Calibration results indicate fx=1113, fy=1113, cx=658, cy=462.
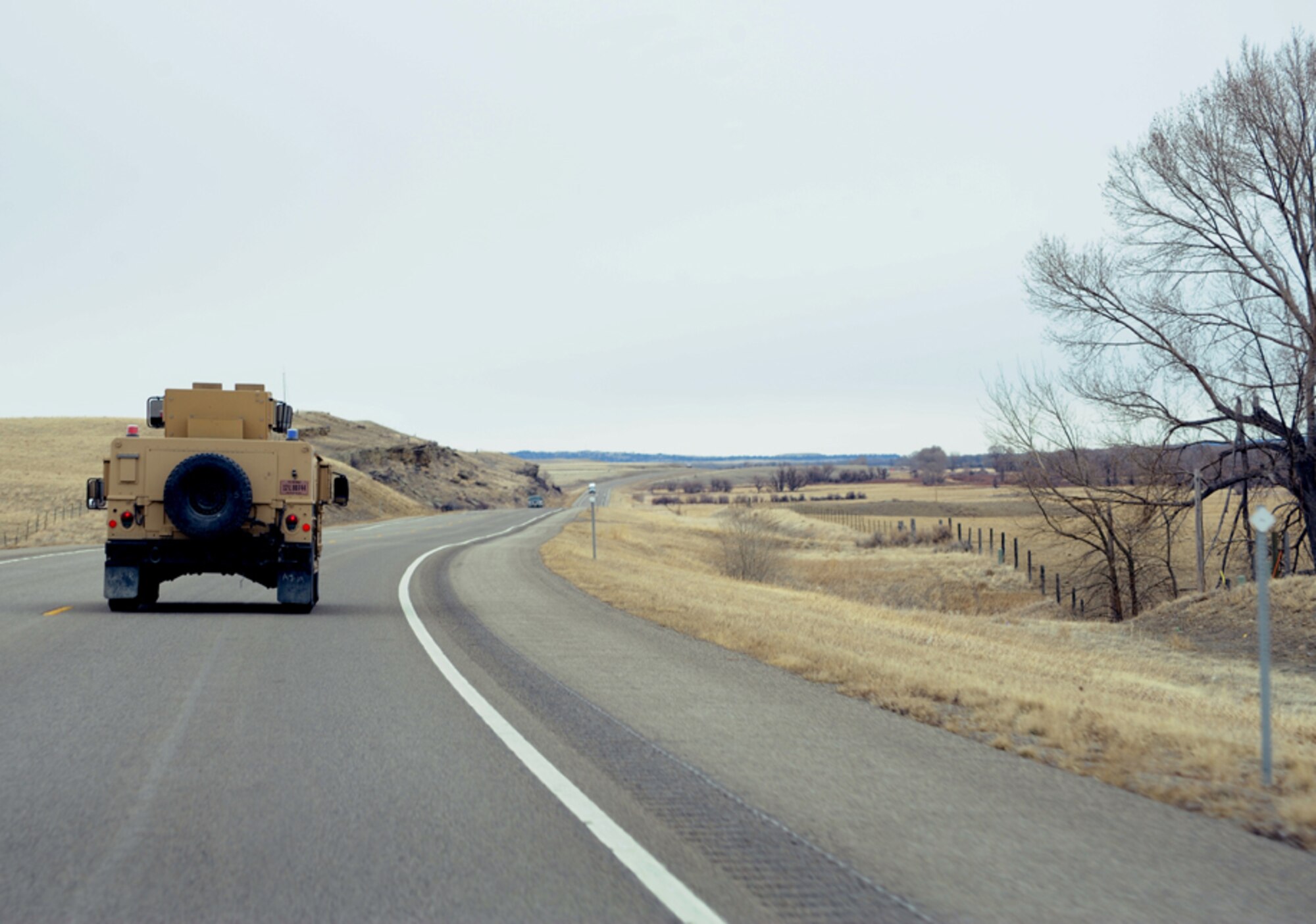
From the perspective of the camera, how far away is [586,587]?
2067cm

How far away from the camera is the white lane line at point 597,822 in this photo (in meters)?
4.39

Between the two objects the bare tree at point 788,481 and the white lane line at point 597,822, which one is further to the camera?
the bare tree at point 788,481

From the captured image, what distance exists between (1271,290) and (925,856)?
932 inches

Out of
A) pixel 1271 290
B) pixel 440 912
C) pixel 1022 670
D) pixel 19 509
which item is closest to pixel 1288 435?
pixel 1271 290

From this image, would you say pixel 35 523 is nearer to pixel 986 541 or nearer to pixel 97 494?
pixel 97 494

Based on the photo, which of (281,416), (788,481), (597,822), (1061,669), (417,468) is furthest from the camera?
(788,481)

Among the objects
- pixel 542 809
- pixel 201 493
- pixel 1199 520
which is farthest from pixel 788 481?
pixel 542 809

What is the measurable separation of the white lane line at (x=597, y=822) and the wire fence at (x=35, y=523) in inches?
1293

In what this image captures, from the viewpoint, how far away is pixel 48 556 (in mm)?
26641

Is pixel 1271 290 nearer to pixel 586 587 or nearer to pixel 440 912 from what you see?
pixel 586 587

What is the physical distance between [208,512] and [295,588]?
4.99ft

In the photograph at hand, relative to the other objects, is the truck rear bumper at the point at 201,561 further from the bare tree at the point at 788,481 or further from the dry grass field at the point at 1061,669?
the bare tree at the point at 788,481

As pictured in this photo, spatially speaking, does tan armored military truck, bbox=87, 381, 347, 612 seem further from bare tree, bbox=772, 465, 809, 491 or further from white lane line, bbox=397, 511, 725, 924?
bare tree, bbox=772, 465, 809, 491

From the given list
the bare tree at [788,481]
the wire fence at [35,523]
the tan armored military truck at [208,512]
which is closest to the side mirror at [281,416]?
the tan armored military truck at [208,512]
